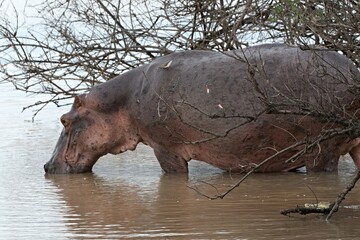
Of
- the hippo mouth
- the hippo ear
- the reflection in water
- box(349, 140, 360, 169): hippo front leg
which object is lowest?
the reflection in water

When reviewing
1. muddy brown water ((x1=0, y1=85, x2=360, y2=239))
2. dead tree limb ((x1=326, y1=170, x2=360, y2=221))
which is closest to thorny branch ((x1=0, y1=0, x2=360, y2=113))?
muddy brown water ((x1=0, y1=85, x2=360, y2=239))

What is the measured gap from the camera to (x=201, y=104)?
8086 mm

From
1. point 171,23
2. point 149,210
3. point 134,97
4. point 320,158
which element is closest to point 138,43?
point 171,23

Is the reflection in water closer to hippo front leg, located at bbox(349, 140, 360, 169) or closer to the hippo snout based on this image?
the hippo snout

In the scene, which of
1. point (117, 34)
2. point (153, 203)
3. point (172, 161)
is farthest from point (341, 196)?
point (117, 34)

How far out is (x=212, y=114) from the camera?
26.2 ft

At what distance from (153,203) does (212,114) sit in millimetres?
1312

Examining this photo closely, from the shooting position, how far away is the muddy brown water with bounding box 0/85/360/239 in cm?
573

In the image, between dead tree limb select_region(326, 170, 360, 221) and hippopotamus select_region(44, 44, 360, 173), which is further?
hippopotamus select_region(44, 44, 360, 173)

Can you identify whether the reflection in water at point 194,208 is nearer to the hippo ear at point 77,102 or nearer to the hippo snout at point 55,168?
the hippo snout at point 55,168

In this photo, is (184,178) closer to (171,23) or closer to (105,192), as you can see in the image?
(105,192)

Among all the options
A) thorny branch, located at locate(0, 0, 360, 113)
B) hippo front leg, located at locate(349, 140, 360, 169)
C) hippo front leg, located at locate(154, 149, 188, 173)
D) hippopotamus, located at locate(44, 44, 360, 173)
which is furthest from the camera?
thorny branch, located at locate(0, 0, 360, 113)

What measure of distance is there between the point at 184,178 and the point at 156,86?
77 centimetres

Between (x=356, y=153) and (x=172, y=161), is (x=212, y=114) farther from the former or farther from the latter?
(x=356, y=153)
